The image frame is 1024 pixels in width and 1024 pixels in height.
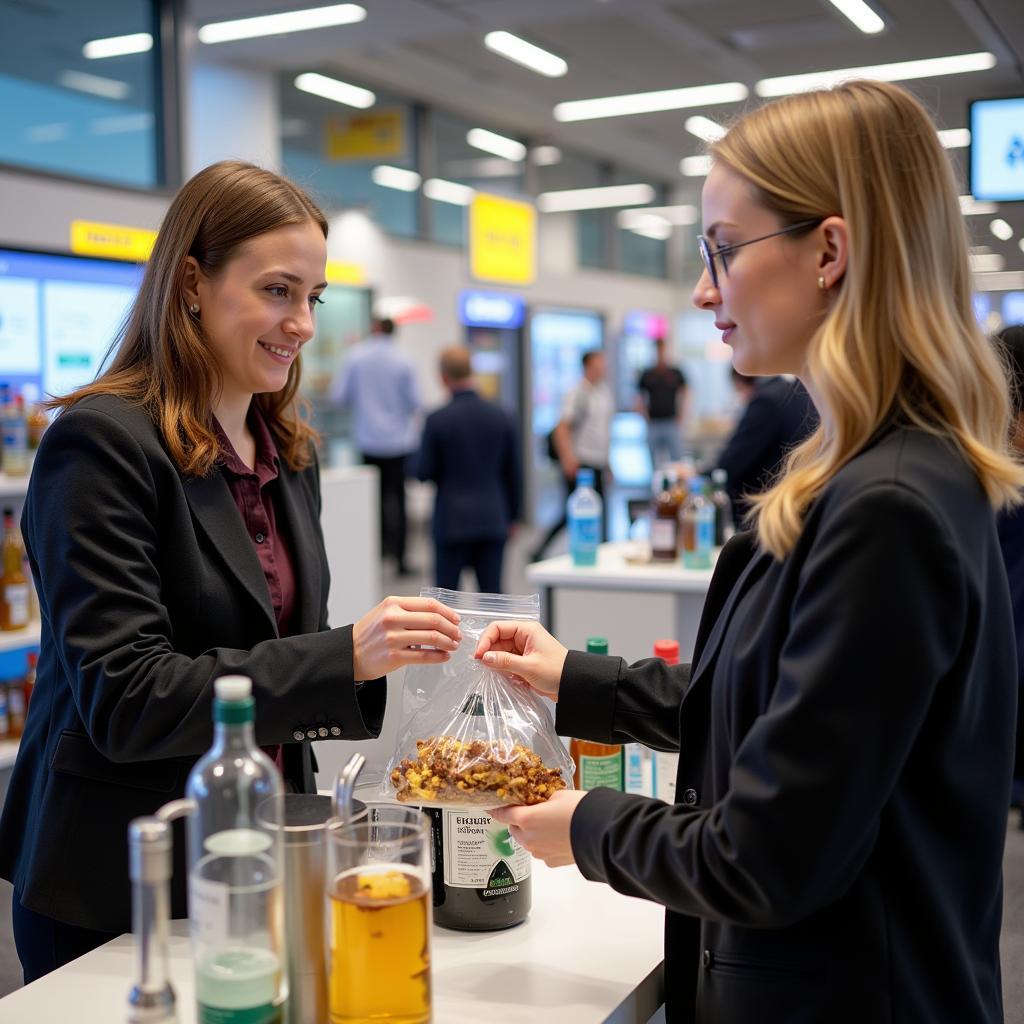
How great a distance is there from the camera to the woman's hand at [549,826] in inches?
44.5

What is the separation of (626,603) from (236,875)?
3.41 meters

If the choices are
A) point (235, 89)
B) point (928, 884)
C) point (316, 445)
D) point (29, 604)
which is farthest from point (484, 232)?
point (928, 884)

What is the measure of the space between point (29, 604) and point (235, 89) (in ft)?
15.9

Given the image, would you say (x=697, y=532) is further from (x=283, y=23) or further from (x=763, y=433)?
(x=283, y=23)

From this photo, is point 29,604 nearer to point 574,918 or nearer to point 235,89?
point 574,918

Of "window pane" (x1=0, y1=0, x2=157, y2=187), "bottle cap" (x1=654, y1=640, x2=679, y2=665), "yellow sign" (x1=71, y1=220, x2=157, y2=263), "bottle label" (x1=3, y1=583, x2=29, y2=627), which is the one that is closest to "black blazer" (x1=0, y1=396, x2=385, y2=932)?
"bottle cap" (x1=654, y1=640, x2=679, y2=665)

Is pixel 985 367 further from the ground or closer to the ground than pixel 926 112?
closer to the ground

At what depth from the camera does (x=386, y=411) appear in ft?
28.3

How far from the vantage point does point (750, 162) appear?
3.61 feet

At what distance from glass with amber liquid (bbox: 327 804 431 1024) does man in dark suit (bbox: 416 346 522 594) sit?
17.5 feet

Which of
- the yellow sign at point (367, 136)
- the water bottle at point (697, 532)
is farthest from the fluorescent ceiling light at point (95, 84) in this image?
the water bottle at point (697, 532)

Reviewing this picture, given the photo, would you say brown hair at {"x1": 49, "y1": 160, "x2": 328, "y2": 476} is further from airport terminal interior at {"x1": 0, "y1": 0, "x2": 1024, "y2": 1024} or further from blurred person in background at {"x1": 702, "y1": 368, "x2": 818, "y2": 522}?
blurred person in background at {"x1": 702, "y1": 368, "x2": 818, "y2": 522}

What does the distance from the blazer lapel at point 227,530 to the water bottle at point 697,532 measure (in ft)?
9.61

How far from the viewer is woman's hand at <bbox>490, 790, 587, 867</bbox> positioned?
1.13m
